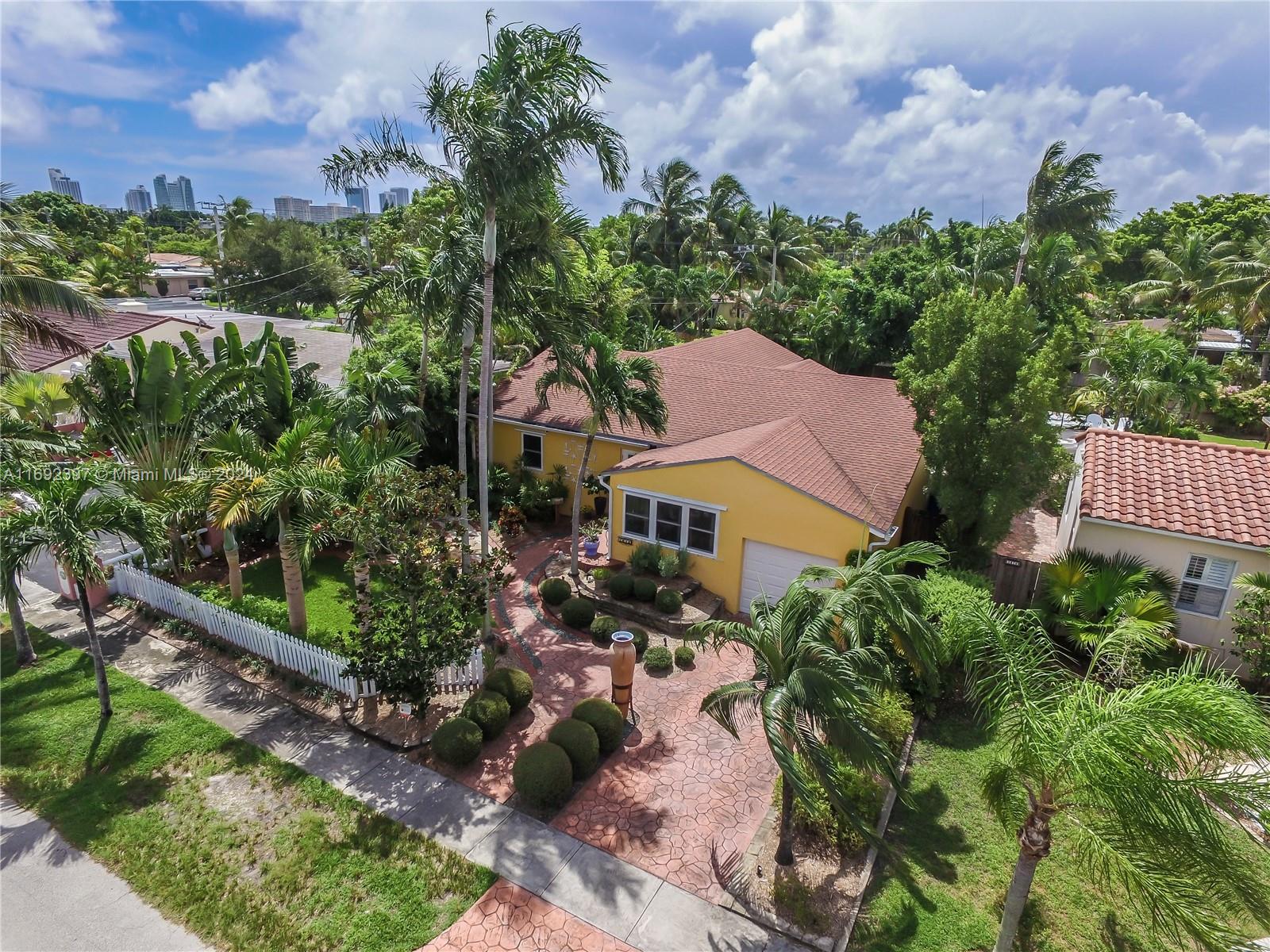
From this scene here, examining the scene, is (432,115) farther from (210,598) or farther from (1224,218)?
(1224,218)

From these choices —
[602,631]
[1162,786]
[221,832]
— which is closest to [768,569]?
[602,631]

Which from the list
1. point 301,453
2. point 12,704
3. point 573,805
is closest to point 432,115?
point 301,453

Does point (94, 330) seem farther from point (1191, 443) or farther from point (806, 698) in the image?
point (1191, 443)

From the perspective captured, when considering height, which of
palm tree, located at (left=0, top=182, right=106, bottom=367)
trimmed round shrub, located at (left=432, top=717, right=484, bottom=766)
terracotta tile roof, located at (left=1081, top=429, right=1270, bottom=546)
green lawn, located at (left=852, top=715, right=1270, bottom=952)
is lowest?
green lawn, located at (left=852, top=715, right=1270, bottom=952)

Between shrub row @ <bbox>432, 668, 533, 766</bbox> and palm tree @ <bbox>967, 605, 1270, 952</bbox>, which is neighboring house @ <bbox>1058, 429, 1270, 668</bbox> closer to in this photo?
palm tree @ <bbox>967, 605, 1270, 952</bbox>

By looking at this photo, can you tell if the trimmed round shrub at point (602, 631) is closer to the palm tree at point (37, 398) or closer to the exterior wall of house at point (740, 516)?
the exterior wall of house at point (740, 516)

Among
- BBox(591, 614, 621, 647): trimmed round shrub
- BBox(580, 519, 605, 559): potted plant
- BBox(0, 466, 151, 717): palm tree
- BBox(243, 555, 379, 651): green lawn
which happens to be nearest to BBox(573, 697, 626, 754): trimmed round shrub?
BBox(591, 614, 621, 647): trimmed round shrub
